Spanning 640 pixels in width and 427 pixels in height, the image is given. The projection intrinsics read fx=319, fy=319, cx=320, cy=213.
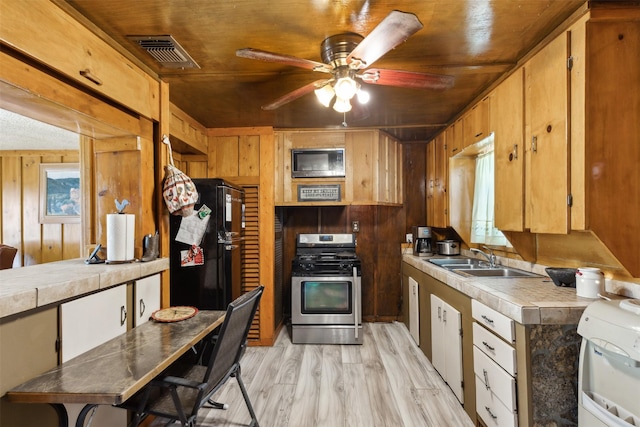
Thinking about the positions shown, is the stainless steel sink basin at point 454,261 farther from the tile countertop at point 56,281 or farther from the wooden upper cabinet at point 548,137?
the tile countertop at point 56,281

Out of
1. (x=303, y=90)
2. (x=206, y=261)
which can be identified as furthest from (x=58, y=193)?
(x=303, y=90)

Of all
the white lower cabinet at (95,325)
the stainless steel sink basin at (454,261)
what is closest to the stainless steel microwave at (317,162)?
the stainless steel sink basin at (454,261)

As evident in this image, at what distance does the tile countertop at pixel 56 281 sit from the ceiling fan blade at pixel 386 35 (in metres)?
1.63

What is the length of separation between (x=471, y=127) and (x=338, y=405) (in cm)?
248

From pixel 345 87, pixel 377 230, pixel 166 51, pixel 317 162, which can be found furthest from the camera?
pixel 377 230

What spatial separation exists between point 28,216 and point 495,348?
590 centimetres

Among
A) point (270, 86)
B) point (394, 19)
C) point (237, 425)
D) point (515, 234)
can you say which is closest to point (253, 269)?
point (237, 425)

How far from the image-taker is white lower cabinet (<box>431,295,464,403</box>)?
221 cm

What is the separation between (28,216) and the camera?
15.0 feet

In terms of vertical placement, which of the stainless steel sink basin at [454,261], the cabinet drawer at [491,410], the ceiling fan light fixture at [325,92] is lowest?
the cabinet drawer at [491,410]

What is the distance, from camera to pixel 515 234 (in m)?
2.43

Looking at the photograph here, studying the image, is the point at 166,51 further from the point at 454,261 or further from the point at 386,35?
the point at 454,261

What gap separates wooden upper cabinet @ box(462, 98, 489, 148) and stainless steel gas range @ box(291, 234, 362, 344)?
5.46 ft

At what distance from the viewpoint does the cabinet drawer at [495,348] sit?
61.7 inches
